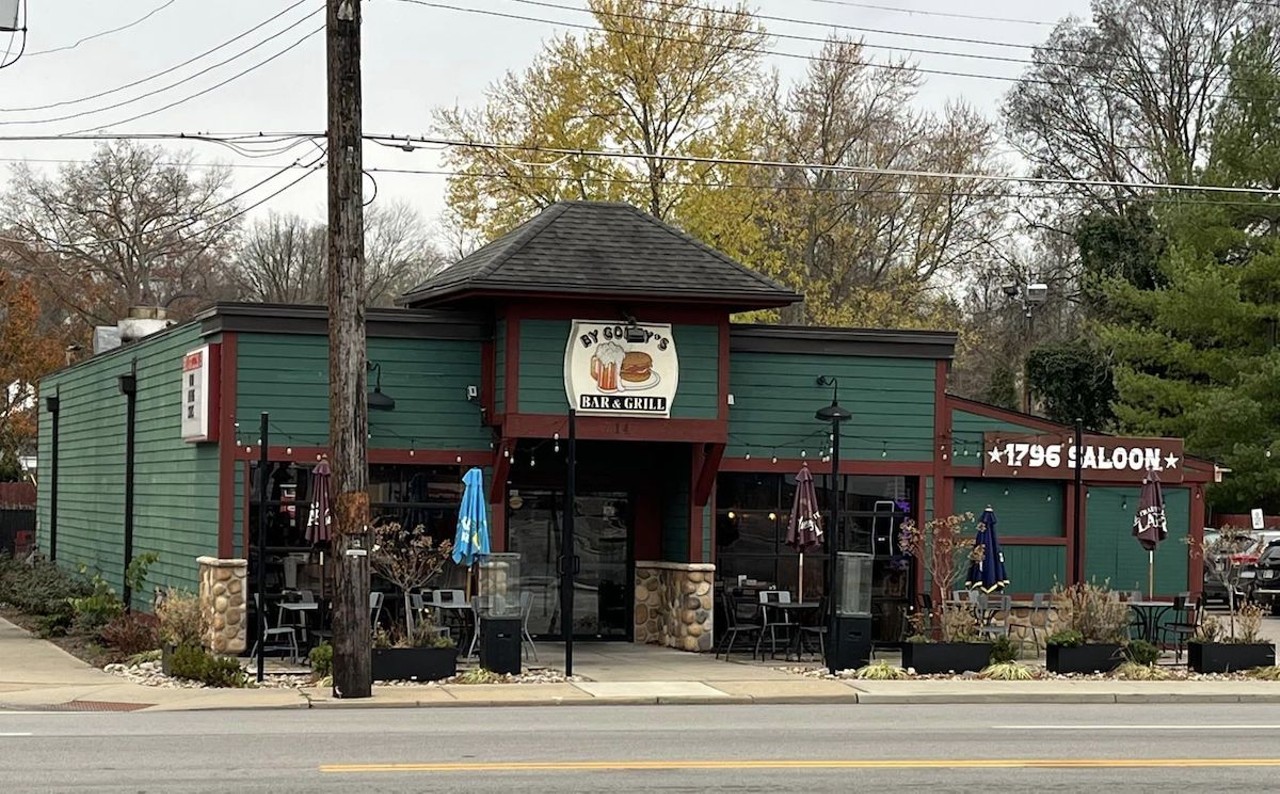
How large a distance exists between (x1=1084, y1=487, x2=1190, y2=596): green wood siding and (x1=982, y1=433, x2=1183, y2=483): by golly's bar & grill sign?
13.1 inches

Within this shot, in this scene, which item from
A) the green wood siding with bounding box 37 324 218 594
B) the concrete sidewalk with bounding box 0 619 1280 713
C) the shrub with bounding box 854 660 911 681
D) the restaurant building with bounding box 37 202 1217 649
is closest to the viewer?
the concrete sidewalk with bounding box 0 619 1280 713

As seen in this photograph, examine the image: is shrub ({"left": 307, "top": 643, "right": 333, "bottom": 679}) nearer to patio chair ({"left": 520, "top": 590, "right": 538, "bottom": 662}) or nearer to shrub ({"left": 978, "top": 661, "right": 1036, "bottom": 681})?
patio chair ({"left": 520, "top": 590, "right": 538, "bottom": 662})

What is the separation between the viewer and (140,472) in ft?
91.4

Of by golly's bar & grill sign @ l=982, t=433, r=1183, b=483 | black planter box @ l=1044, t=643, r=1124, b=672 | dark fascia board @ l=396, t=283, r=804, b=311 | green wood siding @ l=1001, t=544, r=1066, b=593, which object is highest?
dark fascia board @ l=396, t=283, r=804, b=311

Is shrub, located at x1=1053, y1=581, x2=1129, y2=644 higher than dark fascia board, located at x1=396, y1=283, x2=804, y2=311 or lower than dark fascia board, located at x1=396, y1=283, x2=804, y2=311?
lower

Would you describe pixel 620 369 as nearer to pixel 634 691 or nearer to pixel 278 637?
pixel 634 691

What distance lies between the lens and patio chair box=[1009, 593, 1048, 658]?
25.3 metres

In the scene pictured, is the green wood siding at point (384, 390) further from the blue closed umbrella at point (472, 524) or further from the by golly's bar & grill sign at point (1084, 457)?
the by golly's bar & grill sign at point (1084, 457)

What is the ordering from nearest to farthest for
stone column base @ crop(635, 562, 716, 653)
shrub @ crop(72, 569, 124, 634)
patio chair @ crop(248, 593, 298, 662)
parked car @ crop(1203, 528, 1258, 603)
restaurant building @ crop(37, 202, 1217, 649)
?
patio chair @ crop(248, 593, 298, 662) < restaurant building @ crop(37, 202, 1217, 649) < stone column base @ crop(635, 562, 716, 653) < shrub @ crop(72, 569, 124, 634) < parked car @ crop(1203, 528, 1258, 603)

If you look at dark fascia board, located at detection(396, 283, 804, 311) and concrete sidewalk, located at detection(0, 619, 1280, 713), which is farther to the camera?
dark fascia board, located at detection(396, 283, 804, 311)

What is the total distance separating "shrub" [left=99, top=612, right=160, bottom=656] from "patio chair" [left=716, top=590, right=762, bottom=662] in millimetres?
7306

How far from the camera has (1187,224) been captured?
4575cm

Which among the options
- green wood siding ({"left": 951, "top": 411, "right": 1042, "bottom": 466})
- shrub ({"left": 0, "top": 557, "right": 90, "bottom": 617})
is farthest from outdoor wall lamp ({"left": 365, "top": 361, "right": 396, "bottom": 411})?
green wood siding ({"left": 951, "top": 411, "right": 1042, "bottom": 466})

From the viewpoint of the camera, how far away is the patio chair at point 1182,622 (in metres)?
24.6
